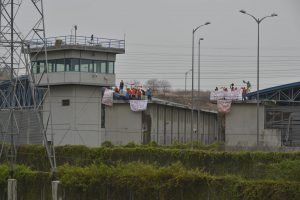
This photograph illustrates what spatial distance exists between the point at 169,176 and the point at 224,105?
34688 mm

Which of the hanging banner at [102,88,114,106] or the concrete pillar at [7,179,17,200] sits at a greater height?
the hanging banner at [102,88,114,106]

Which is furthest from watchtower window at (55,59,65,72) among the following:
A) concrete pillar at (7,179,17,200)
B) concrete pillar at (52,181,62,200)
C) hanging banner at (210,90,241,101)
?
concrete pillar at (52,181,62,200)

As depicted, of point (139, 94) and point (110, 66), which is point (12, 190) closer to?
point (110, 66)

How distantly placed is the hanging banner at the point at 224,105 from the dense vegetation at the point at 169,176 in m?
17.2

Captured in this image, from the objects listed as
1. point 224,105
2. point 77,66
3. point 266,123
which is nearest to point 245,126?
point 266,123

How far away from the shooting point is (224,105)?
229ft

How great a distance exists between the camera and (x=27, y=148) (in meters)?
57.4

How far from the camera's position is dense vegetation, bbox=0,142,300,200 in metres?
32.8

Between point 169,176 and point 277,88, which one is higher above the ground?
point 277,88

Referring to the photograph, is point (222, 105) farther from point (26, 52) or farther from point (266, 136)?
point (26, 52)

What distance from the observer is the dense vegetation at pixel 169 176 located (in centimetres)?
3284

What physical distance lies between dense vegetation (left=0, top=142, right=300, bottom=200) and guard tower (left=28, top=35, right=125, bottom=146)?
16.5m

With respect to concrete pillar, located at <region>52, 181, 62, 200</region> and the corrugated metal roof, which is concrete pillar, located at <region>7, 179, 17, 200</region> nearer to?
concrete pillar, located at <region>52, 181, 62, 200</region>

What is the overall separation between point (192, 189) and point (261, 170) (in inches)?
285
